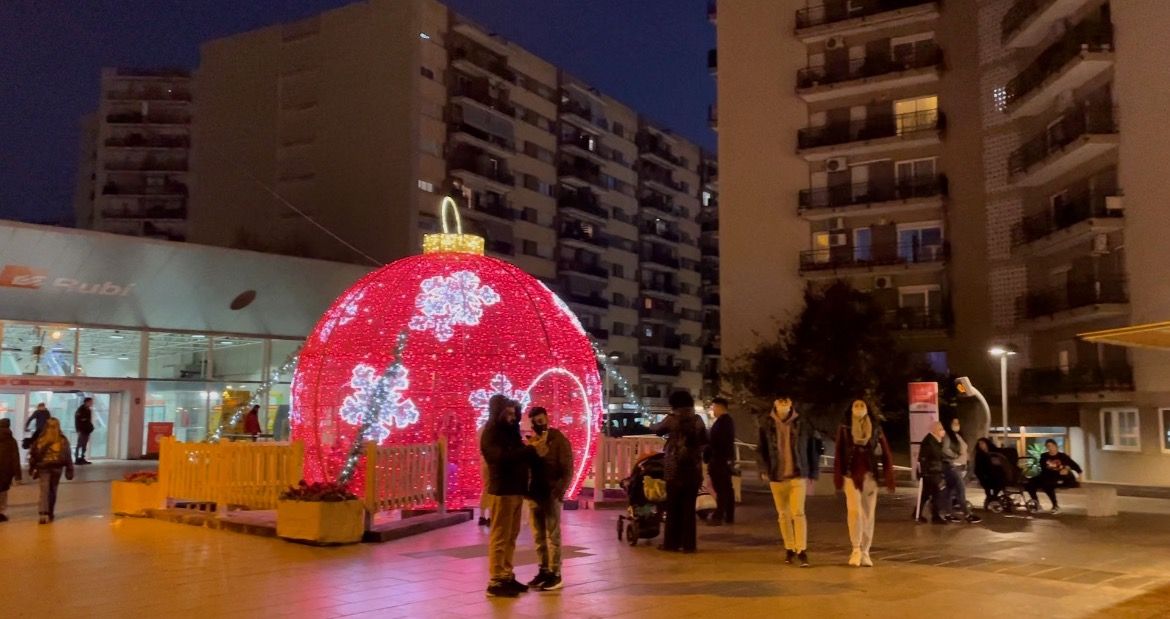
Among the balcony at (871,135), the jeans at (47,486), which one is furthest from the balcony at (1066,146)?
the jeans at (47,486)

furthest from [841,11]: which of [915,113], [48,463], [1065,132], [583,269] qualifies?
[48,463]

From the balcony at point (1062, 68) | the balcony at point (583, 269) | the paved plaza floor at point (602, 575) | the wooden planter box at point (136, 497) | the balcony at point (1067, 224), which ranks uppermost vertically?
the balcony at point (1062, 68)

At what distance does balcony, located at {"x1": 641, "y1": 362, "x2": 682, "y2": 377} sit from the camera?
7088cm

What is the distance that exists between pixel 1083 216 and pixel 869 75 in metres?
10.9

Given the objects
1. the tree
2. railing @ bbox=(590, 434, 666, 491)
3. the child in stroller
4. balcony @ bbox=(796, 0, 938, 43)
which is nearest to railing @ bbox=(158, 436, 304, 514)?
railing @ bbox=(590, 434, 666, 491)

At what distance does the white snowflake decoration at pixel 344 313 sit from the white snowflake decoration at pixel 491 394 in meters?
2.06

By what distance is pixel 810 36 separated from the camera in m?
38.5

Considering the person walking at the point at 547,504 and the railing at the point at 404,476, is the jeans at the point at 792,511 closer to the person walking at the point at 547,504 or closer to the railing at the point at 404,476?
the person walking at the point at 547,504

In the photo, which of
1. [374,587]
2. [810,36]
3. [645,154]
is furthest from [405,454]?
[645,154]

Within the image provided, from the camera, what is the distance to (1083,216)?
28.5 metres

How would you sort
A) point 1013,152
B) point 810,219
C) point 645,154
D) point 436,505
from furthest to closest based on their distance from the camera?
point 645,154 → point 810,219 → point 1013,152 → point 436,505

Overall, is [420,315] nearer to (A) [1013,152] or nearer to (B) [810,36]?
(A) [1013,152]

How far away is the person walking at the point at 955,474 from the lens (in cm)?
1432

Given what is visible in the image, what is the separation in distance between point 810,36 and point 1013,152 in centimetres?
929
